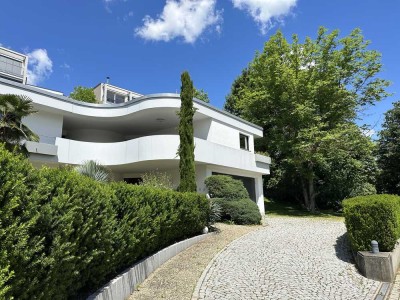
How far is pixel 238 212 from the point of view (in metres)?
15.9

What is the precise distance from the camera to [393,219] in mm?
8188

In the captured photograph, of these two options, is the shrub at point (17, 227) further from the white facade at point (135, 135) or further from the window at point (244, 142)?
the window at point (244, 142)

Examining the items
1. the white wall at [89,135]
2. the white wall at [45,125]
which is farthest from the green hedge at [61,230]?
the white wall at [89,135]

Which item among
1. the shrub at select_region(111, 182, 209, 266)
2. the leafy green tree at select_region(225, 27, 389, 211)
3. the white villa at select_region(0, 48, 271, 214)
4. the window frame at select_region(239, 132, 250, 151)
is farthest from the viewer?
the leafy green tree at select_region(225, 27, 389, 211)

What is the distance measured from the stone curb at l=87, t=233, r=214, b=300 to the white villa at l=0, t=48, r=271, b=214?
7746mm

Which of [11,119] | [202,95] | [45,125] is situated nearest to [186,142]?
[11,119]

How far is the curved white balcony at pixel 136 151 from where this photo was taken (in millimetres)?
16156

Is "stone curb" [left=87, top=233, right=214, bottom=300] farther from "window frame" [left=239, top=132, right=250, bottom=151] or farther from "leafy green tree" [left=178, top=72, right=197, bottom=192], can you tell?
"window frame" [left=239, top=132, right=250, bottom=151]

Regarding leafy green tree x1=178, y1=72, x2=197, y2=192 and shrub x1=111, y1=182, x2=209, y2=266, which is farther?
leafy green tree x1=178, y1=72, x2=197, y2=192

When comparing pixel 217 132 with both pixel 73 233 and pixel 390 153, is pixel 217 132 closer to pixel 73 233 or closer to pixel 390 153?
pixel 73 233

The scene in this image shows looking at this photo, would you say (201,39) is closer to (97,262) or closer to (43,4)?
(43,4)

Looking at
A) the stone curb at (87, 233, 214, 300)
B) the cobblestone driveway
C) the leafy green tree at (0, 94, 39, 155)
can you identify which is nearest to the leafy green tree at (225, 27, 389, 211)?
the cobblestone driveway

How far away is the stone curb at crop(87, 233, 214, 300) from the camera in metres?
5.27

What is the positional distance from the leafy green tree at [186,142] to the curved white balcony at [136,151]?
77.0 inches
